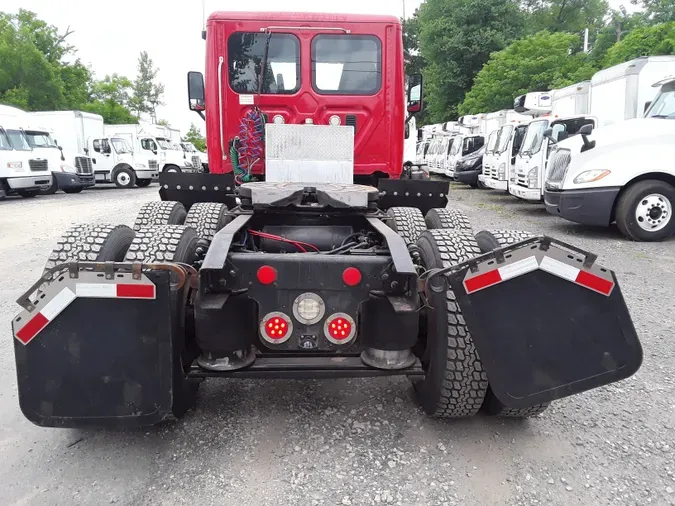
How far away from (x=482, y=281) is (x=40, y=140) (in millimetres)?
21087

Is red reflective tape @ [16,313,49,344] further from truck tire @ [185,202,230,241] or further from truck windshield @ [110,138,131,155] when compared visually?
truck windshield @ [110,138,131,155]

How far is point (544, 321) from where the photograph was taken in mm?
2469

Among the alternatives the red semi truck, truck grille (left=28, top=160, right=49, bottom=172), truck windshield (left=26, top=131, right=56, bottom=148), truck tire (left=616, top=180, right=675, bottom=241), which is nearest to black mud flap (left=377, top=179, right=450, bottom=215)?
the red semi truck

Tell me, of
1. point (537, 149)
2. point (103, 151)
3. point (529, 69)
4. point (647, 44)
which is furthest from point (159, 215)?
point (529, 69)

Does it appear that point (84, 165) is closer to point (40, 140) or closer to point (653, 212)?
point (40, 140)

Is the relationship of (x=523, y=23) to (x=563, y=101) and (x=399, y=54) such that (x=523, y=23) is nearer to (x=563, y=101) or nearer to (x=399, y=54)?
(x=563, y=101)

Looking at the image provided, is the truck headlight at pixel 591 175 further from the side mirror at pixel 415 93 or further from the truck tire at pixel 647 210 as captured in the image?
the side mirror at pixel 415 93

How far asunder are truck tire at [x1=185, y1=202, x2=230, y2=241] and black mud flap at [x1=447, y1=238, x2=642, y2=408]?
275 centimetres

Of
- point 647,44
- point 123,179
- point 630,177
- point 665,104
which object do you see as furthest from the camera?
point 123,179

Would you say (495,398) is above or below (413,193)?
below

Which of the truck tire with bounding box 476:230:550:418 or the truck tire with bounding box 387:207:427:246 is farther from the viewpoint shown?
the truck tire with bounding box 387:207:427:246

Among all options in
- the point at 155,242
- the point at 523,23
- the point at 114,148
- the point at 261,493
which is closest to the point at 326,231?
the point at 155,242

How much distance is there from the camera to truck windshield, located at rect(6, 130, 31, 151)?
18062 mm

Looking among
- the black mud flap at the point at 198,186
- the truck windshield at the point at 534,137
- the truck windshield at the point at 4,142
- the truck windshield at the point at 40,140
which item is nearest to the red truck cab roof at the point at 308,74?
the black mud flap at the point at 198,186
